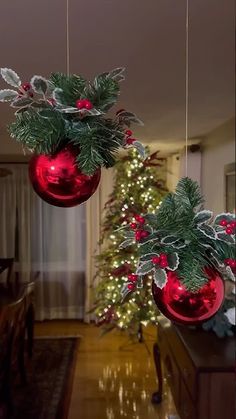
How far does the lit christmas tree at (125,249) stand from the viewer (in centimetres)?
181

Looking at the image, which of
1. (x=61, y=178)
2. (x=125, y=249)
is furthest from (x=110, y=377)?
(x=61, y=178)

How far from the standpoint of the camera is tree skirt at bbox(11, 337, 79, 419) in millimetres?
1745

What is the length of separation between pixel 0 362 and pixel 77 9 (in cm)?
145

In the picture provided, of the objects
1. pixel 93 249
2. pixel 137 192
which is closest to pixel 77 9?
pixel 137 192

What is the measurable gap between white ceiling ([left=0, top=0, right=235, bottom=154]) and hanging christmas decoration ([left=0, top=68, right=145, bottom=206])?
0.47 meters

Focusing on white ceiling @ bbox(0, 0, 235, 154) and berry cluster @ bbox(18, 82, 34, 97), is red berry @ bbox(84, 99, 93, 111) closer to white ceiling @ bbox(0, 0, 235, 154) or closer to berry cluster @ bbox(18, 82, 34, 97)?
berry cluster @ bbox(18, 82, 34, 97)

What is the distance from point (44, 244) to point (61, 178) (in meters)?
0.82

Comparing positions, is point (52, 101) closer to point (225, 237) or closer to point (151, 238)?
point (151, 238)

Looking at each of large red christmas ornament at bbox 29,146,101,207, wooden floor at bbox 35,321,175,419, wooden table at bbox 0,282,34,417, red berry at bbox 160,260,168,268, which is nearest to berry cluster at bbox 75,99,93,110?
large red christmas ornament at bbox 29,146,101,207

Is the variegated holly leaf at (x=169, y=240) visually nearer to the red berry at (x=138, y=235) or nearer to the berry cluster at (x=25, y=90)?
the red berry at (x=138, y=235)

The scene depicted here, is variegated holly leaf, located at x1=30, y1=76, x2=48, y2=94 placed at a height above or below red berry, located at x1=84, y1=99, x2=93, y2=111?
above

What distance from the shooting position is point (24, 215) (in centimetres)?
177

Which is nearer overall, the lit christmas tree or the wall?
the lit christmas tree

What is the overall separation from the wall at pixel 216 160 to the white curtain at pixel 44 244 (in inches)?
25.8
